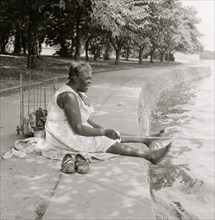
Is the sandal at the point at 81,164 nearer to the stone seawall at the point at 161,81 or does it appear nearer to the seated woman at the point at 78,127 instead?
the seated woman at the point at 78,127

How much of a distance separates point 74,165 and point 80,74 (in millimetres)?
1223

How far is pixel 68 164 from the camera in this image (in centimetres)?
469

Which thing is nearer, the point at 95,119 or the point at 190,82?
the point at 95,119

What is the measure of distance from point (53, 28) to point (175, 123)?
21.3 m

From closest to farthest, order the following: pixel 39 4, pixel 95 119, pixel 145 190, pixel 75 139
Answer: pixel 145 190 < pixel 75 139 < pixel 95 119 < pixel 39 4

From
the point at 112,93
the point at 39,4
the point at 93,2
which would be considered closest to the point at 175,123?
the point at 112,93

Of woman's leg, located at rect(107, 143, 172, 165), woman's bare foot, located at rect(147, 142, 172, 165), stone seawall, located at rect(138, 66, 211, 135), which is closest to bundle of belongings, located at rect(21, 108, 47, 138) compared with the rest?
woman's leg, located at rect(107, 143, 172, 165)

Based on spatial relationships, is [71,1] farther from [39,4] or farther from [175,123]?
[175,123]

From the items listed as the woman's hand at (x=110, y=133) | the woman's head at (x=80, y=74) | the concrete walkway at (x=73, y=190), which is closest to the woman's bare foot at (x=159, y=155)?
the concrete walkway at (x=73, y=190)

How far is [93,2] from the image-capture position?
14.6m

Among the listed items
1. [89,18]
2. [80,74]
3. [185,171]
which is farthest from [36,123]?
[89,18]

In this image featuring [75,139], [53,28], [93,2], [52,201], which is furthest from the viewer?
[53,28]

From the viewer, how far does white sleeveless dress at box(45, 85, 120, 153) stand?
508 centimetres

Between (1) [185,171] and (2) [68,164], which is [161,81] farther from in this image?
(2) [68,164]
